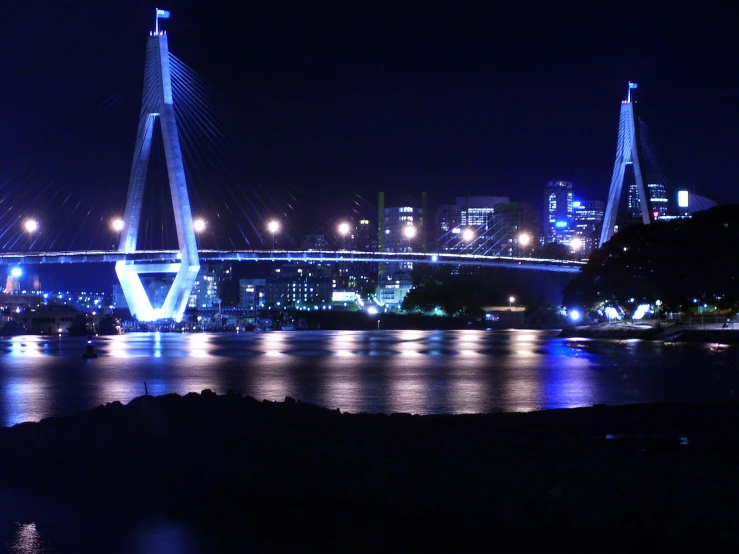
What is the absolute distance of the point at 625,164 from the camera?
5391 cm

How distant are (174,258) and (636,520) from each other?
43433 mm

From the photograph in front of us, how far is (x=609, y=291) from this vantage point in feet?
137

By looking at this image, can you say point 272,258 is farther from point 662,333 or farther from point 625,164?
point 662,333

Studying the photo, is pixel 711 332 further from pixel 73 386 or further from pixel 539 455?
pixel 539 455

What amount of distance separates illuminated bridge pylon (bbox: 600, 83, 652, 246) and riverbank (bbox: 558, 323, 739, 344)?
9971 millimetres

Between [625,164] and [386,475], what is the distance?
4976 cm

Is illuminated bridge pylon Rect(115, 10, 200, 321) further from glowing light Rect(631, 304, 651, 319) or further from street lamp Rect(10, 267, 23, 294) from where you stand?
street lamp Rect(10, 267, 23, 294)

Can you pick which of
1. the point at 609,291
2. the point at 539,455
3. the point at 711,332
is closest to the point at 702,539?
the point at 539,455

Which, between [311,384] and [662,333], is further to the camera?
[662,333]

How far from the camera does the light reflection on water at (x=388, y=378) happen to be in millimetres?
13711

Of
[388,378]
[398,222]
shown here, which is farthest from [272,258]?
[398,222]

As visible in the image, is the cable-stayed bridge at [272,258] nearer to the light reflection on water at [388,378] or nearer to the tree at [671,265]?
the tree at [671,265]

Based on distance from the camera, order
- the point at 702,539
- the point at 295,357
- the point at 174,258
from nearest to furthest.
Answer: the point at 702,539
the point at 295,357
the point at 174,258

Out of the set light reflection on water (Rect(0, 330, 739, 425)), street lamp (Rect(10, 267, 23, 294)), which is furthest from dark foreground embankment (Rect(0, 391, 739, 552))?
street lamp (Rect(10, 267, 23, 294))
